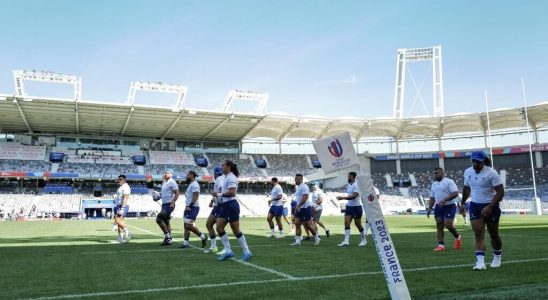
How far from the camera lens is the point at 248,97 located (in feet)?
171

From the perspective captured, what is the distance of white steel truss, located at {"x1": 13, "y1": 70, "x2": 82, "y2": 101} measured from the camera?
43.2m

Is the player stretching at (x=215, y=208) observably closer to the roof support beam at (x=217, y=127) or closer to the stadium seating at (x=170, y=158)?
the roof support beam at (x=217, y=127)

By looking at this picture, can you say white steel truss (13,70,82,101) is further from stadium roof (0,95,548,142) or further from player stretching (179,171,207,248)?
player stretching (179,171,207,248)

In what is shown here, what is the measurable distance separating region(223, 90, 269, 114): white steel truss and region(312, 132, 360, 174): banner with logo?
46.8 metres

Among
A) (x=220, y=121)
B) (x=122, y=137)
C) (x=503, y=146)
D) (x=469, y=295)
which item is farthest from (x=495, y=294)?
(x=503, y=146)

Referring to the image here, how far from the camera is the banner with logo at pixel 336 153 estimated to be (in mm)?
4023

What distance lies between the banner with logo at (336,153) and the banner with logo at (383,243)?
0.35 meters

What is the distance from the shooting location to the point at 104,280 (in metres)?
6.29

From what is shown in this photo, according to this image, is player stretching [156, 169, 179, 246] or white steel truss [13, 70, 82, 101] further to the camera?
white steel truss [13, 70, 82, 101]

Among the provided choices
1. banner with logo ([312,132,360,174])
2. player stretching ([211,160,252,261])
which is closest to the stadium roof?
player stretching ([211,160,252,261])

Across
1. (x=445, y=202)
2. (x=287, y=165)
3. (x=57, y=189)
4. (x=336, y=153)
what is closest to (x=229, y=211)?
(x=336, y=153)

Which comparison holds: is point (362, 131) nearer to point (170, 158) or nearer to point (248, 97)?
point (248, 97)

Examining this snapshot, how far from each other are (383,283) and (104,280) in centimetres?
395

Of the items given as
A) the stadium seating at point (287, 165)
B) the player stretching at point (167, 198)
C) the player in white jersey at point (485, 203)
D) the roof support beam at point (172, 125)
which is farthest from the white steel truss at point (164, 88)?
the player in white jersey at point (485, 203)
